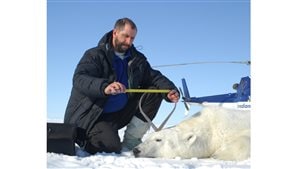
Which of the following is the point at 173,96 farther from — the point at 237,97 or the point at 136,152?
the point at 237,97

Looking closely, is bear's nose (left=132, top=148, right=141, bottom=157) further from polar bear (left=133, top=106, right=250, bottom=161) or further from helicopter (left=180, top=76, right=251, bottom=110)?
helicopter (left=180, top=76, right=251, bottom=110)

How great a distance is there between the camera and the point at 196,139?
3.33 m

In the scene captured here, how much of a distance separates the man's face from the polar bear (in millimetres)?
736

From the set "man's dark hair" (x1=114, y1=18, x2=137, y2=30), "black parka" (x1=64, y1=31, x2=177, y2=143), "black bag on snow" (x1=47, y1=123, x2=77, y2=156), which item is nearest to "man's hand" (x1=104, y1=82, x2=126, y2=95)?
"black parka" (x1=64, y1=31, x2=177, y2=143)

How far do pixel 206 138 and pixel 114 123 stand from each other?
0.72 meters

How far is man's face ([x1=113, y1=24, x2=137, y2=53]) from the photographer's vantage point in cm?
361

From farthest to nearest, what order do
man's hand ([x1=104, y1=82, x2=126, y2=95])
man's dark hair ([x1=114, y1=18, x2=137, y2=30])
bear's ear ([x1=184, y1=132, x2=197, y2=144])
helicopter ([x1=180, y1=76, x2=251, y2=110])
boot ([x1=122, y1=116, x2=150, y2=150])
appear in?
helicopter ([x1=180, y1=76, x2=251, y2=110]), boot ([x1=122, y1=116, x2=150, y2=150]), man's dark hair ([x1=114, y1=18, x2=137, y2=30]), bear's ear ([x1=184, y1=132, x2=197, y2=144]), man's hand ([x1=104, y1=82, x2=126, y2=95])

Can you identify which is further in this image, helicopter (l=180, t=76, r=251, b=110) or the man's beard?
helicopter (l=180, t=76, r=251, b=110)

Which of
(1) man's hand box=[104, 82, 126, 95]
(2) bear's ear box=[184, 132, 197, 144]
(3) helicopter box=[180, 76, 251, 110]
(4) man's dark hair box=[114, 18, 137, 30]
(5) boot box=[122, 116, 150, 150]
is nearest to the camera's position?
(1) man's hand box=[104, 82, 126, 95]

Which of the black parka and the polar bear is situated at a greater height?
the black parka

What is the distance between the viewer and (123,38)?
361cm

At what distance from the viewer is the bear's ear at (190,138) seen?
3299 millimetres
